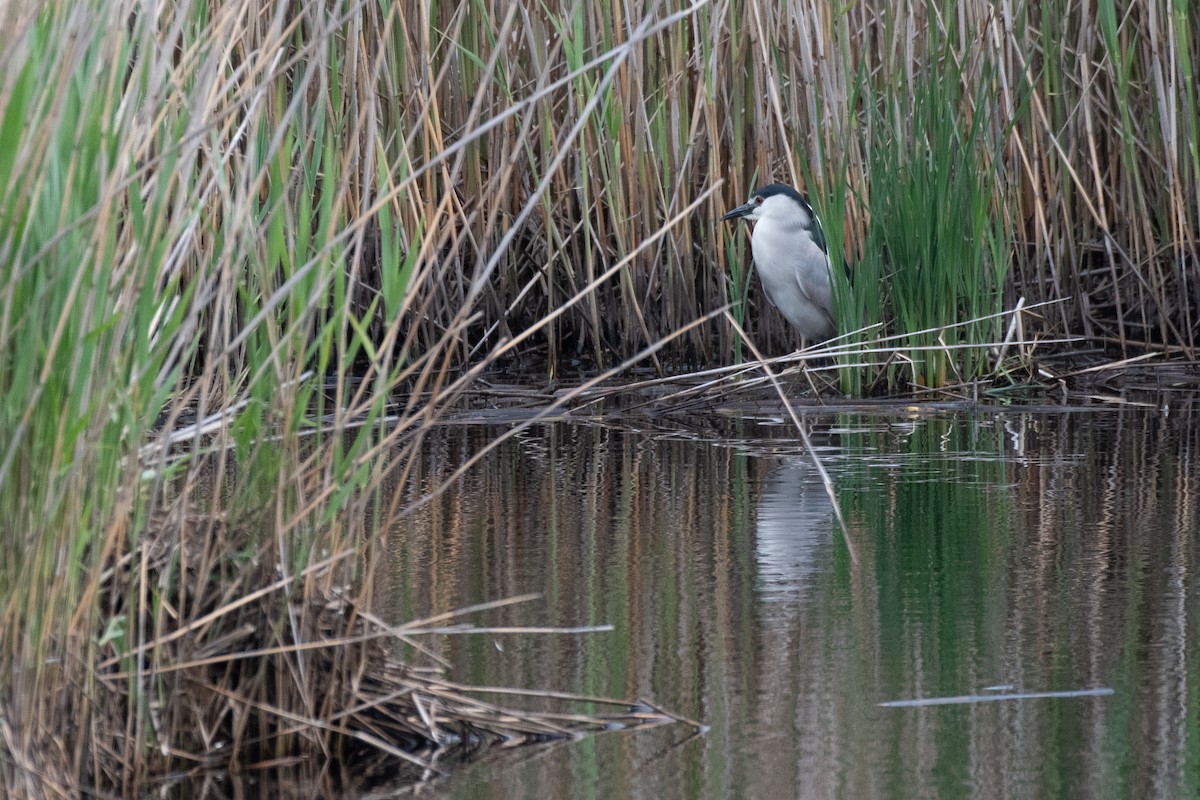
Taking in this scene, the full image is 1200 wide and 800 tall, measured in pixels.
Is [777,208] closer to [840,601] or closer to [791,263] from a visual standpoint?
[791,263]

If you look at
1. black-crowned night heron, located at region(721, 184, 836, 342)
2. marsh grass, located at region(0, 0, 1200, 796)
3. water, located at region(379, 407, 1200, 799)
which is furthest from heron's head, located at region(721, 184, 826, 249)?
water, located at region(379, 407, 1200, 799)

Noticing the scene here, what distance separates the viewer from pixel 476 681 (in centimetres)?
201

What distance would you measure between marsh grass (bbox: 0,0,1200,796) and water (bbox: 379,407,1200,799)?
250 mm

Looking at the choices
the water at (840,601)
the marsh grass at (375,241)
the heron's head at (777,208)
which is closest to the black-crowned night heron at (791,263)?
the heron's head at (777,208)

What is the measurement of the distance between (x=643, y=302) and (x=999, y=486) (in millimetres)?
2048

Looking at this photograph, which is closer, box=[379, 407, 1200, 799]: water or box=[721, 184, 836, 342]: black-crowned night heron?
box=[379, 407, 1200, 799]: water

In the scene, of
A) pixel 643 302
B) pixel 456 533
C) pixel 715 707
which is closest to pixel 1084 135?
pixel 643 302

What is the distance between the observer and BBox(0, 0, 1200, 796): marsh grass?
1.51 meters

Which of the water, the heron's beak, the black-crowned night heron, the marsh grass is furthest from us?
the black-crowned night heron

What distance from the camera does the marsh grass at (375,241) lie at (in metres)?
1.51

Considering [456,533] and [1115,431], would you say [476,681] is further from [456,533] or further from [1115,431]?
[1115,431]

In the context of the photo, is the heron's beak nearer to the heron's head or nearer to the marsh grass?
the heron's head

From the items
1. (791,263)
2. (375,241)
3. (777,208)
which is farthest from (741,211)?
(375,241)

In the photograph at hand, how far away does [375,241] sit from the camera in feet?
17.2
